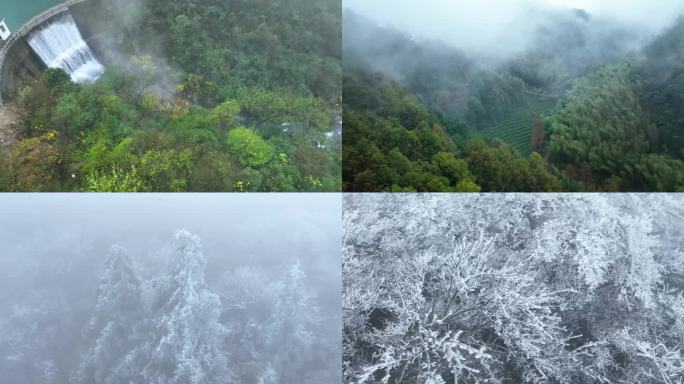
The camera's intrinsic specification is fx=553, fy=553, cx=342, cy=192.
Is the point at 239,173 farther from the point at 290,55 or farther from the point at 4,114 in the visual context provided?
the point at 4,114

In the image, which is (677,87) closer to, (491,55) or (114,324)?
(491,55)

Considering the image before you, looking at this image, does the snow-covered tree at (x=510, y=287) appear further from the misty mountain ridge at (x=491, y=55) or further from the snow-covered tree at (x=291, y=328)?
the misty mountain ridge at (x=491, y=55)

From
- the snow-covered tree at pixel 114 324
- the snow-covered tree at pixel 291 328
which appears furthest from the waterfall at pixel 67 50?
the snow-covered tree at pixel 291 328

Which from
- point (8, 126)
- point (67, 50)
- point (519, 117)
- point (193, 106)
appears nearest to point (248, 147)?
point (193, 106)

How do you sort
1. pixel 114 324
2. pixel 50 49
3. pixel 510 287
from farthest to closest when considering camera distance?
pixel 510 287 → pixel 50 49 → pixel 114 324

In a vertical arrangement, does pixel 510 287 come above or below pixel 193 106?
below

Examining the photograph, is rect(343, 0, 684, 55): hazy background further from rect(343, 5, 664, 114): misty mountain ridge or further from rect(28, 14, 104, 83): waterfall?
rect(28, 14, 104, 83): waterfall
